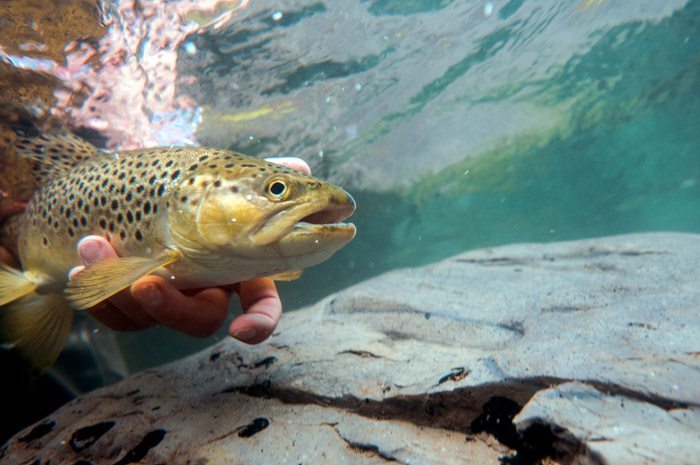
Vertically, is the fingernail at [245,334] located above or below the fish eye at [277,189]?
below

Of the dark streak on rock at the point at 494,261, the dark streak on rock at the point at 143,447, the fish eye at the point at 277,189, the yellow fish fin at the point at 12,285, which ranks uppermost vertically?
the dark streak on rock at the point at 494,261

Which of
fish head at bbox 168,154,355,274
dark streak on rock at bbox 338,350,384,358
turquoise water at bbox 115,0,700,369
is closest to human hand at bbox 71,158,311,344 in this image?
fish head at bbox 168,154,355,274

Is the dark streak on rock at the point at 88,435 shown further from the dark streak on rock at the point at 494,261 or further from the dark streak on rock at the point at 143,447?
the dark streak on rock at the point at 494,261

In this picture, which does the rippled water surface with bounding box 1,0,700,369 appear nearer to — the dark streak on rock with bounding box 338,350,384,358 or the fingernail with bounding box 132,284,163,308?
the fingernail with bounding box 132,284,163,308

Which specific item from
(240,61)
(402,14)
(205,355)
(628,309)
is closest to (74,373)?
(205,355)

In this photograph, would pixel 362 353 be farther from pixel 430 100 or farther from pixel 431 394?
pixel 430 100

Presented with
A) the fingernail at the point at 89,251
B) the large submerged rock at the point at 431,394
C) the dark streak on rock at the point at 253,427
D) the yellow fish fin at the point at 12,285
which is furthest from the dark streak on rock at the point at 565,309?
the yellow fish fin at the point at 12,285

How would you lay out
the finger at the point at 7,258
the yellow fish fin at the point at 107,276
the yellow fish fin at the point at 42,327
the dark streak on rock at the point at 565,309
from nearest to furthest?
the yellow fish fin at the point at 107,276 → the yellow fish fin at the point at 42,327 → the dark streak on rock at the point at 565,309 → the finger at the point at 7,258

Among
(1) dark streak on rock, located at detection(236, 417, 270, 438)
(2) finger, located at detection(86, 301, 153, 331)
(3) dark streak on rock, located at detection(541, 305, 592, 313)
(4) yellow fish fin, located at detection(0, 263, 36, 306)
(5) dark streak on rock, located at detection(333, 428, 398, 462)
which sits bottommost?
(1) dark streak on rock, located at detection(236, 417, 270, 438)
